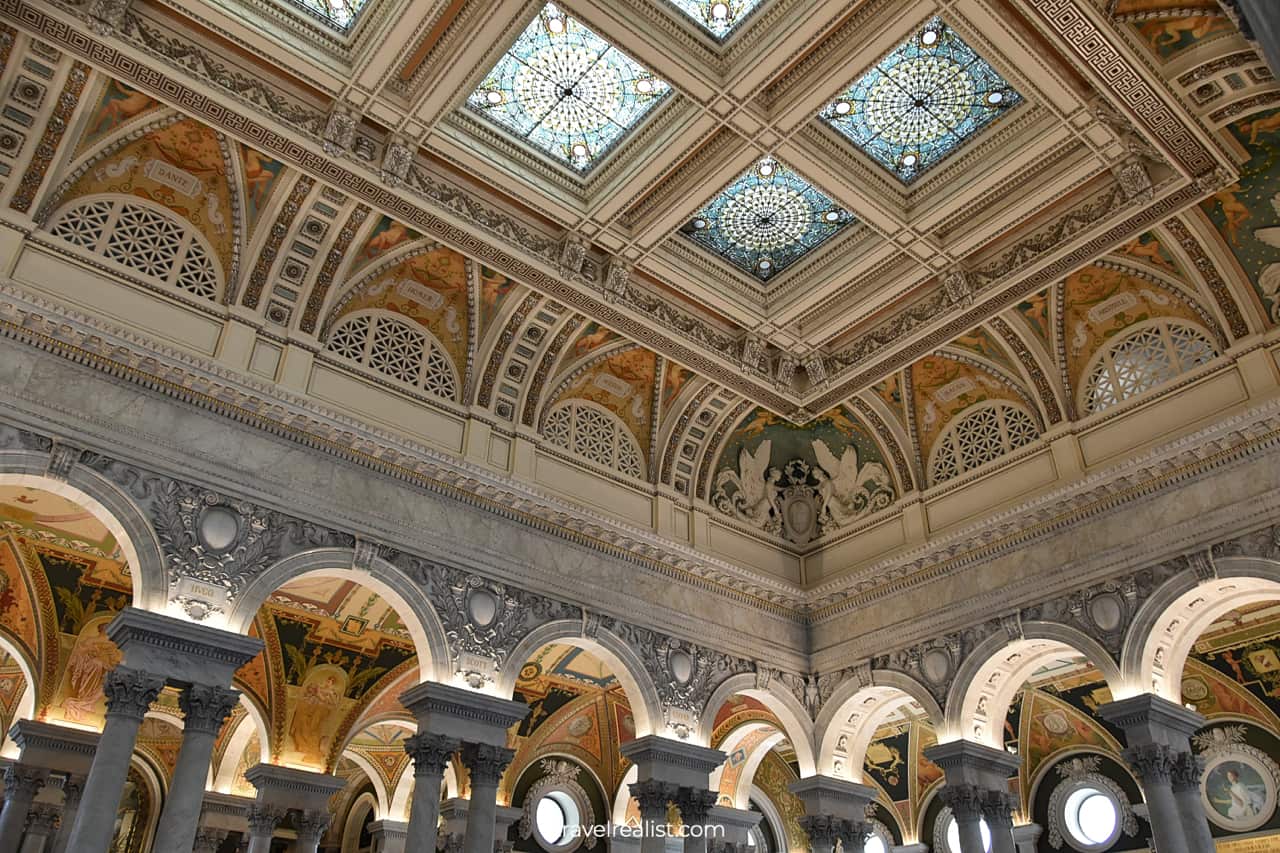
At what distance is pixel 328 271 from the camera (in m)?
12.6

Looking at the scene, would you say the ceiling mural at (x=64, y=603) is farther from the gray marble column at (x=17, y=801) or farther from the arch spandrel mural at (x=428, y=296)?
the arch spandrel mural at (x=428, y=296)

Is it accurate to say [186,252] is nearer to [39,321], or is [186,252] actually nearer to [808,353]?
[39,321]

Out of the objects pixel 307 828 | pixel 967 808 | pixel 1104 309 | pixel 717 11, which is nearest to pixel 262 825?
pixel 307 828

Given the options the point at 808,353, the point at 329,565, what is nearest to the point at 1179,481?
the point at 808,353

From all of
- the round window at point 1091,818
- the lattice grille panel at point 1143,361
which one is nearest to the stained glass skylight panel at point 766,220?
the lattice grille panel at point 1143,361

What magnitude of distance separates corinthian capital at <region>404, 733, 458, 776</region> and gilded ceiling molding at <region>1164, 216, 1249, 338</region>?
10667 millimetres

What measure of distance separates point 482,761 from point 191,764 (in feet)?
10.6

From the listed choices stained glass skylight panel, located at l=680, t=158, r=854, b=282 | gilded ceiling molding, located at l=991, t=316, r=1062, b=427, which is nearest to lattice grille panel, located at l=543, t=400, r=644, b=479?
stained glass skylight panel, located at l=680, t=158, r=854, b=282

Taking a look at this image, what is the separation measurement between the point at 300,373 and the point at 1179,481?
10.7 m

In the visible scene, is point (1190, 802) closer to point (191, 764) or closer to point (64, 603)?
point (191, 764)

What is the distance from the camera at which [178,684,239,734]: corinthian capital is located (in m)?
9.84

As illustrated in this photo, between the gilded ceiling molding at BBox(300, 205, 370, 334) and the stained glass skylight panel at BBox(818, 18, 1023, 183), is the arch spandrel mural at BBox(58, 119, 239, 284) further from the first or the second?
the stained glass skylight panel at BBox(818, 18, 1023, 183)

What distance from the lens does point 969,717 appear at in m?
13.6

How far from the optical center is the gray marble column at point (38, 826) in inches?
560
